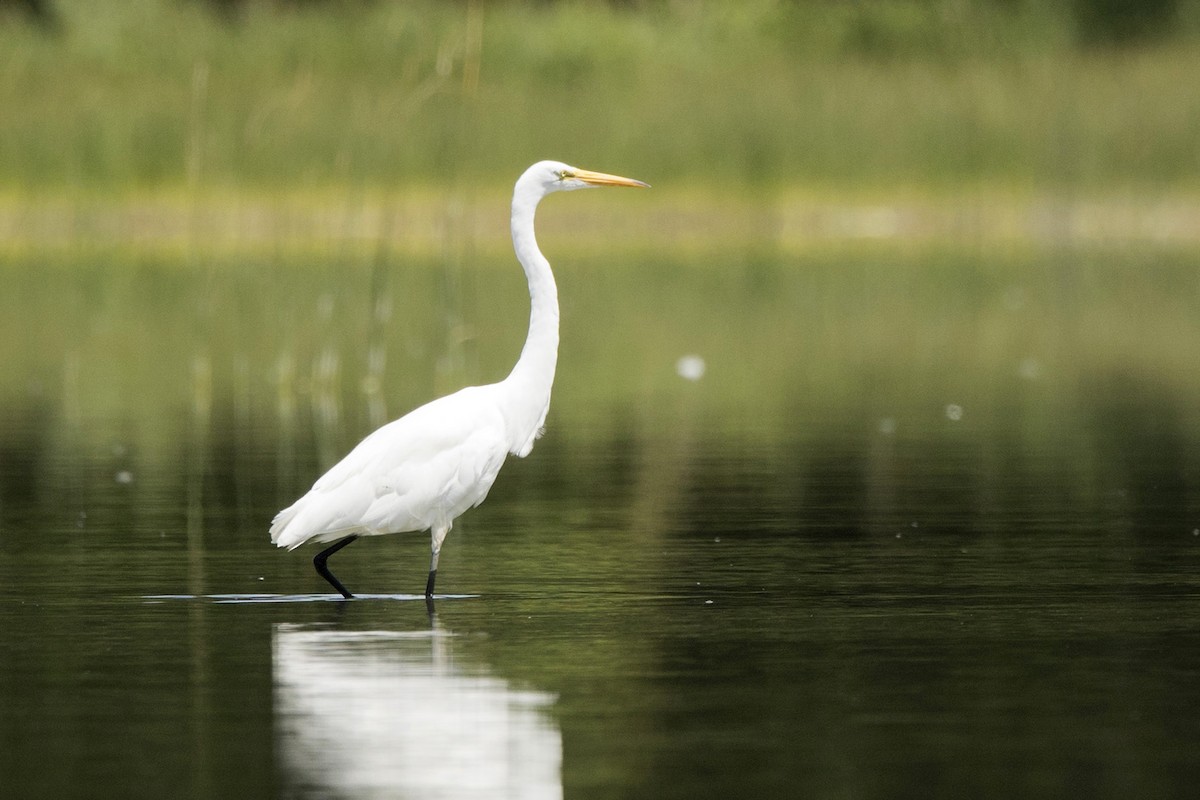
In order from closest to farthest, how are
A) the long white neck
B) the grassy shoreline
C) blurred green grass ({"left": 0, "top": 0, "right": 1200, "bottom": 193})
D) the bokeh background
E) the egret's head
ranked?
the bokeh background
the long white neck
the egret's head
blurred green grass ({"left": 0, "top": 0, "right": 1200, "bottom": 193})
the grassy shoreline

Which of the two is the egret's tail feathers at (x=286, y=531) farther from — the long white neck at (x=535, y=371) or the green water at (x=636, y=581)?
the long white neck at (x=535, y=371)

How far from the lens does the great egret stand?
27.9ft

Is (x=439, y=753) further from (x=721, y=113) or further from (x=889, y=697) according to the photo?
(x=721, y=113)

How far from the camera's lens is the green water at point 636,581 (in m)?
6.08

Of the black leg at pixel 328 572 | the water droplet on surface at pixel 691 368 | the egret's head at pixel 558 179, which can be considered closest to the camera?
the black leg at pixel 328 572

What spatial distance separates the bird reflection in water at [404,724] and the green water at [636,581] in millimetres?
16

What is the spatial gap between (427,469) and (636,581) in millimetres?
912

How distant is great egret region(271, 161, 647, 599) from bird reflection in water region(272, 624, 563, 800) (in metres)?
0.78

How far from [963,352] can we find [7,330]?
8491mm

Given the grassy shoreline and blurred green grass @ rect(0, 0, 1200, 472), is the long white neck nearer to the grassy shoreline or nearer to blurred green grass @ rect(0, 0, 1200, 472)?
blurred green grass @ rect(0, 0, 1200, 472)

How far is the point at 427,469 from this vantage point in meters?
8.58

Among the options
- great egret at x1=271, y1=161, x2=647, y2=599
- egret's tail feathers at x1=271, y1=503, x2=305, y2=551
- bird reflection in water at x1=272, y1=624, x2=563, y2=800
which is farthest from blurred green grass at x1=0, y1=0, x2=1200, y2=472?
bird reflection in water at x1=272, y1=624, x2=563, y2=800

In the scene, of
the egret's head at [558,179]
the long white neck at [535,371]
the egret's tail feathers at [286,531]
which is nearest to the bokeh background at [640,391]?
the egret's tail feathers at [286,531]

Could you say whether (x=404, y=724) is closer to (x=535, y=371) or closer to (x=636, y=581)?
(x=636, y=581)
